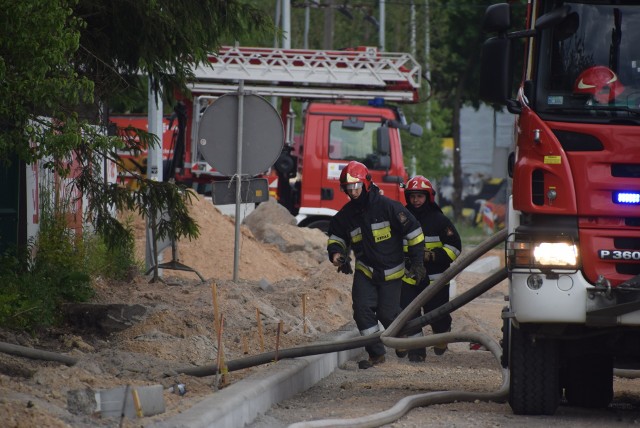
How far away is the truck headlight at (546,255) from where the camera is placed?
8627 mm

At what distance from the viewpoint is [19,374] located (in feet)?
30.7

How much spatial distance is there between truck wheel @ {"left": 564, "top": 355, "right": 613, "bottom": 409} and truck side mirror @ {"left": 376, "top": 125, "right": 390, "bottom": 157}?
13.9 metres

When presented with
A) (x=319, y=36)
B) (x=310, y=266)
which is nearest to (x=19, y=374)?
(x=310, y=266)

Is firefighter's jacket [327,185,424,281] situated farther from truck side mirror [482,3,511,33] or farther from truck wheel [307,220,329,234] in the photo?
truck wheel [307,220,329,234]

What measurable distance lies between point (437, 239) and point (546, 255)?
17.5 feet

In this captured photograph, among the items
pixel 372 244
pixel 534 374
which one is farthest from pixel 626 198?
pixel 372 244

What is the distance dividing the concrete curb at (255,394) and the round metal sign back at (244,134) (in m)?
2.40

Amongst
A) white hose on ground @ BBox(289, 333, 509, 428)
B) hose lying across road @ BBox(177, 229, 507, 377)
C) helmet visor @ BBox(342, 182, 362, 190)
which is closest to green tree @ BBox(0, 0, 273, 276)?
helmet visor @ BBox(342, 182, 362, 190)

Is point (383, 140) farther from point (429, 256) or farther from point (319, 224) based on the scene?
point (429, 256)

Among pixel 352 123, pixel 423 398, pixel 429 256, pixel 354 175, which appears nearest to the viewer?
pixel 423 398

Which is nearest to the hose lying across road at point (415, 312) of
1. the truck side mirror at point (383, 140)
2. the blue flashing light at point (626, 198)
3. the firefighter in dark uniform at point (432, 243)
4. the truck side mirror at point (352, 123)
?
the blue flashing light at point (626, 198)

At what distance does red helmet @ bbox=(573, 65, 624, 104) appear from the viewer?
894 centimetres

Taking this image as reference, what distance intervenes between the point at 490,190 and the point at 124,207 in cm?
5342

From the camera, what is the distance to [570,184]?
28.5ft
